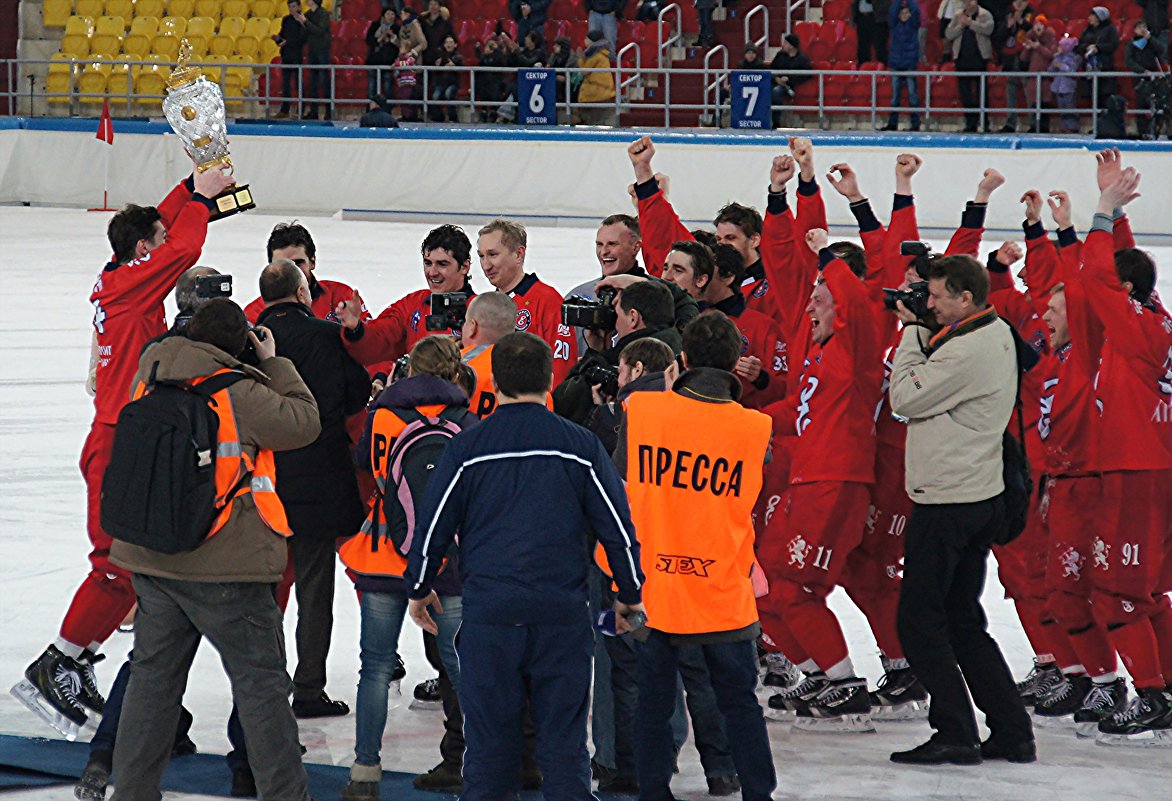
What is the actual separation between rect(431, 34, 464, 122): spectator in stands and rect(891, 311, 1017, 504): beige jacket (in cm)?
2117

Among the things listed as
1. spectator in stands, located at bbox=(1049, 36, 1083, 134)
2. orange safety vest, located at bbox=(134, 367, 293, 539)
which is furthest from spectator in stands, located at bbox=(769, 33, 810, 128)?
orange safety vest, located at bbox=(134, 367, 293, 539)

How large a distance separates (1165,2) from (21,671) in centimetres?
2103

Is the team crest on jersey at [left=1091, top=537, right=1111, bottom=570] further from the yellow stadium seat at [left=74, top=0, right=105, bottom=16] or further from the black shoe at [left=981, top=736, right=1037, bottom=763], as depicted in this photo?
the yellow stadium seat at [left=74, top=0, right=105, bottom=16]

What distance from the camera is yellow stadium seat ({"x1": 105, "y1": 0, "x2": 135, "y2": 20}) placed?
99.9ft

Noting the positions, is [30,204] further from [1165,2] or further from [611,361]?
[611,361]

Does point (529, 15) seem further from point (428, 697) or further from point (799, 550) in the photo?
point (799, 550)

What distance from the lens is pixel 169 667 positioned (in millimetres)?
4906

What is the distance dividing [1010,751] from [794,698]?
0.86 metres

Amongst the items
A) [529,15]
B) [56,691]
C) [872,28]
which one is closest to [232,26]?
[529,15]

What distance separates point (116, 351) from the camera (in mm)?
6238

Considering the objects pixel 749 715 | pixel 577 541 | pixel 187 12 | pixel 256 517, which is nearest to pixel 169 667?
pixel 256 517

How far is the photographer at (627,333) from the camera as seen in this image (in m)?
Answer: 5.67

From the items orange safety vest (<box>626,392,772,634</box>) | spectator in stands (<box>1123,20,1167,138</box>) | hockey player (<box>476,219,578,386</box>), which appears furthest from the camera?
spectator in stands (<box>1123,20,1167,138</box>)

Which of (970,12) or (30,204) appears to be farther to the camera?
(30,204)
